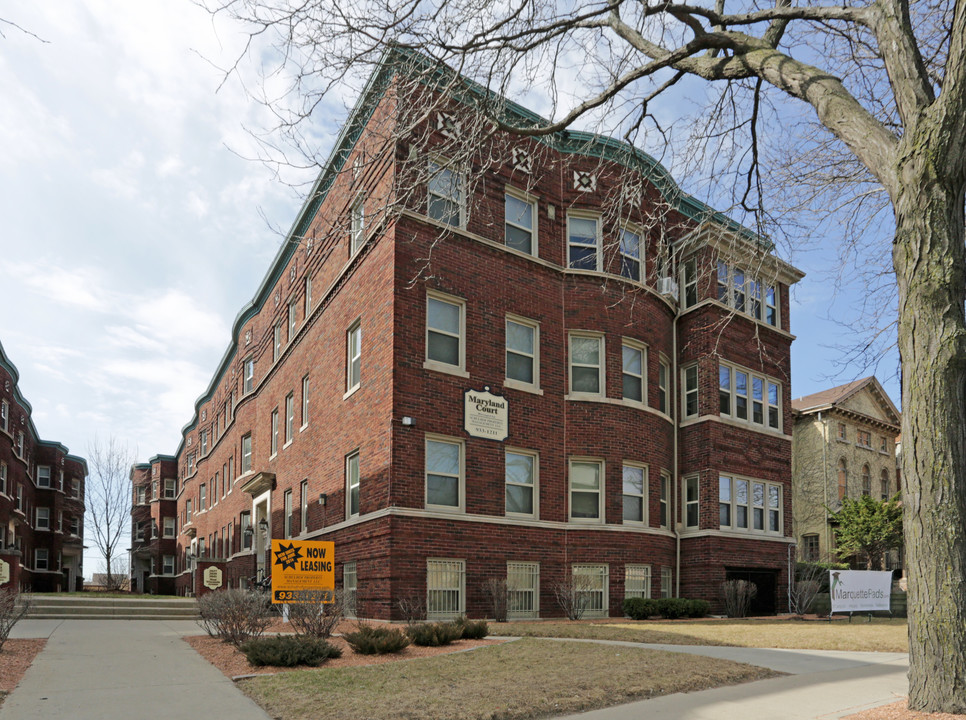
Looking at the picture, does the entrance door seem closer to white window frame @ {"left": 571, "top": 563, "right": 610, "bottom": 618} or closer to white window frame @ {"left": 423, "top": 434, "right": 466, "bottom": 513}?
white window frame @ {"left": 571, "top": 563, "right": 610, "bottom": 618}

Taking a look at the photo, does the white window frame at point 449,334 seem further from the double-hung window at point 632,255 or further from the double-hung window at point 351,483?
the double-hung window at point 632,255

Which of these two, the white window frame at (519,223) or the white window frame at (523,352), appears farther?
the white window frame at (519,223)

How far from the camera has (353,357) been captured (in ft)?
68.5

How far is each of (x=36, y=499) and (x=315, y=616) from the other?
171 feet

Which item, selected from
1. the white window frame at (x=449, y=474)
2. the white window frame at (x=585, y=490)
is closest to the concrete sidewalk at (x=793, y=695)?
the white window frame at (x=449, y=474)

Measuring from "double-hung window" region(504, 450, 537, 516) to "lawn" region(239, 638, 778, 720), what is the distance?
330 inches

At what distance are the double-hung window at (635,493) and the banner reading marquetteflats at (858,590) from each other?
4.81 metres

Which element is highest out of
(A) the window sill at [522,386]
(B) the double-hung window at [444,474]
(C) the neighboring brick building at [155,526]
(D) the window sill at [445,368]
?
A: (D) the window sill at [445,368]

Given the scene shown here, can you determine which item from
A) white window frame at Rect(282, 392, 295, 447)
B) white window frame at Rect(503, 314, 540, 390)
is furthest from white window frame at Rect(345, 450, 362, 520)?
white window frame at Rect(282, 392, 295, 447)

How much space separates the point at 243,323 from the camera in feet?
128

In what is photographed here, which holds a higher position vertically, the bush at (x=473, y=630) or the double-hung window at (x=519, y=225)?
the double-hung window at (x=519, y=225)

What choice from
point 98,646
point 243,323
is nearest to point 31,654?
point 98,646

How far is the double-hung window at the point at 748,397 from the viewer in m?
24.2

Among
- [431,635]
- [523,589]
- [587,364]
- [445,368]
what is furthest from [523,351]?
[431,635]
